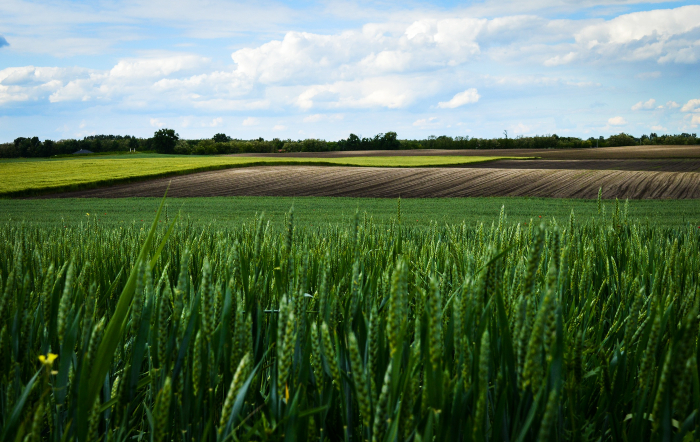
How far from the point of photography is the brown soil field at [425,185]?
998 inches

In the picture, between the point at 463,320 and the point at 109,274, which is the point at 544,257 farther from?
the point at 109,274

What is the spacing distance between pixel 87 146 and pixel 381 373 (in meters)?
115

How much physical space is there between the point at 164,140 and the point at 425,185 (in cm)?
6517

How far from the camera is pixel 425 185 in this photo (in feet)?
93.6

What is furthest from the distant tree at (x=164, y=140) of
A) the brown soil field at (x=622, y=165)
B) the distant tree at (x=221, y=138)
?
the brown soil field at (x=622, y=165)

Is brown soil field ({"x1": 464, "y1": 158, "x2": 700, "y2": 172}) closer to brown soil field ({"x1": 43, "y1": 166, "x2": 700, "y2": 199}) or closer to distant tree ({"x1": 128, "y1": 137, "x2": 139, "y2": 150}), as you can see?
brown soil field ({"x1": 43, "y1": 166, "x2": 700, "y2": 199})

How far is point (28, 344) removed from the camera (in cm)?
121

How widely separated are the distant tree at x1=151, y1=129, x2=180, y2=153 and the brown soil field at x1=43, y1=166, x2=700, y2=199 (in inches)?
2064

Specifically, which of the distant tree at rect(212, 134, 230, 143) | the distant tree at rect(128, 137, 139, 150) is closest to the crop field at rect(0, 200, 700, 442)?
the distant tree at rect(212, 134, 230, 143)

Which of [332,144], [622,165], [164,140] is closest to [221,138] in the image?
[164,140]

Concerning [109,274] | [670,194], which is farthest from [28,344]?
[670,194]

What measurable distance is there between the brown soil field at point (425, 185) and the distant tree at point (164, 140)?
52.4 m

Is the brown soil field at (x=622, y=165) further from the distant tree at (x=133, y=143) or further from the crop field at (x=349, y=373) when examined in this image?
the distant tree at (x=133, y=143)

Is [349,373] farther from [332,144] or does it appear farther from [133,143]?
[133,143]
